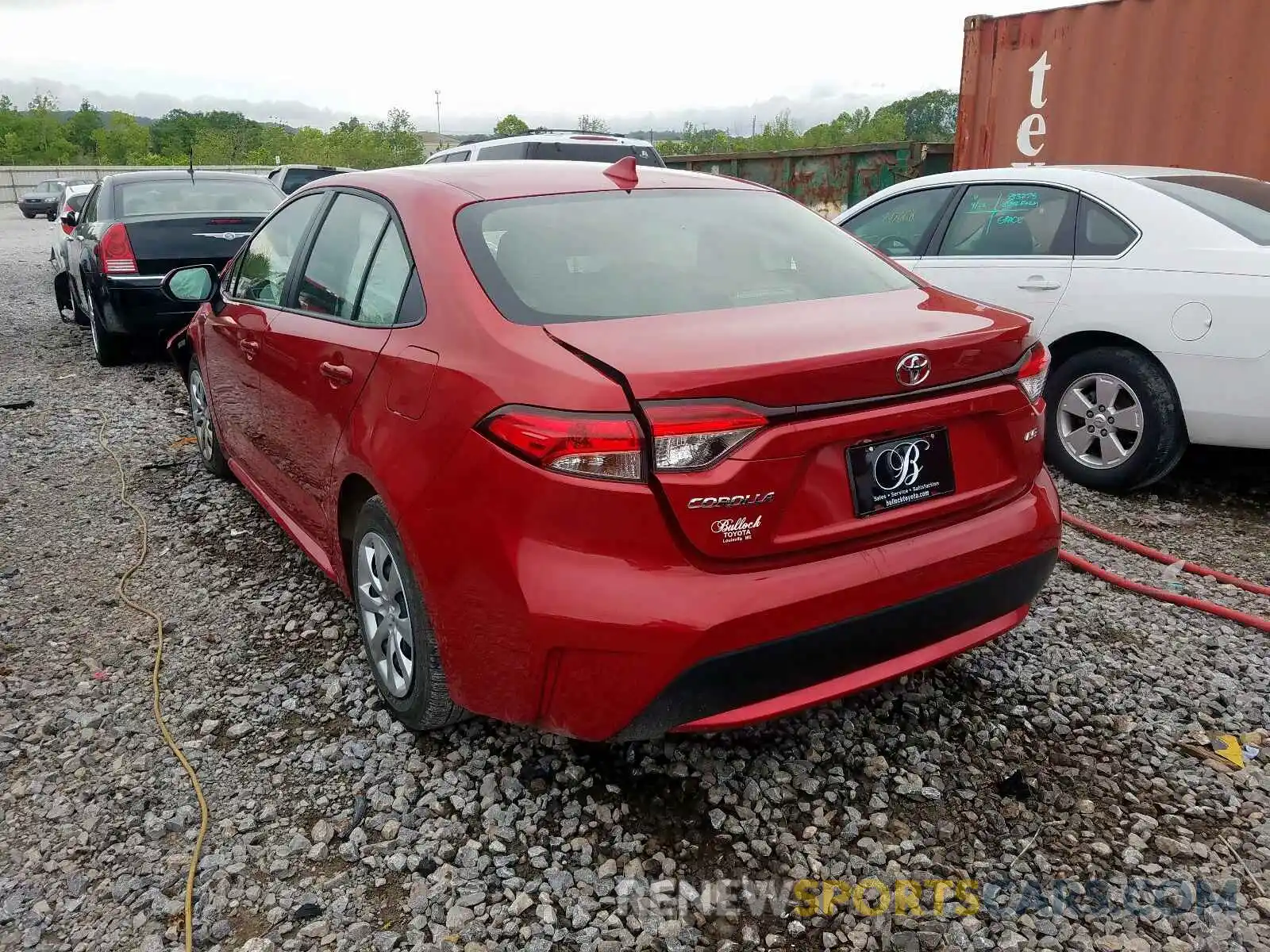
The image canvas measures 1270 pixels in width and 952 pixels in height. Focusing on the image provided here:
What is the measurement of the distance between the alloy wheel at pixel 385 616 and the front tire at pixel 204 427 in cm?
231

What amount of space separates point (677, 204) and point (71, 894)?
2.48 m

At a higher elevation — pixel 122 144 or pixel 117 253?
pixel 122 144

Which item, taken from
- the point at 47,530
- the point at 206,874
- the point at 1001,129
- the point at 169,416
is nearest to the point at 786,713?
the point at 206,874

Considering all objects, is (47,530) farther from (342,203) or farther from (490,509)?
(490,509)

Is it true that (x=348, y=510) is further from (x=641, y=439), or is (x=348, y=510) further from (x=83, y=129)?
(x=83, y=129)

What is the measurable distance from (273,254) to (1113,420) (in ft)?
13.0

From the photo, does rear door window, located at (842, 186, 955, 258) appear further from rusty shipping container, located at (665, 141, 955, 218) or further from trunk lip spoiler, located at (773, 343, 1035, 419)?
rusty shipping container, located at (665, 141, 955, 218)

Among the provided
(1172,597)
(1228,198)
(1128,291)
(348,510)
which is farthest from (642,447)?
(1228,198)

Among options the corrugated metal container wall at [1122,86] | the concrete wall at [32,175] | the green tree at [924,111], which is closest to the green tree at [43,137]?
the concrete wall at [32,175]

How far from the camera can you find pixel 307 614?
3.66 metres

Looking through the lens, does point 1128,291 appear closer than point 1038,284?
Yes

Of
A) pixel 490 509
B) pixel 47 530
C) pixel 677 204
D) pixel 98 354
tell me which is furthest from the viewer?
pixel 98 354

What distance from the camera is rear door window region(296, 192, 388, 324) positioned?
295 centimetres

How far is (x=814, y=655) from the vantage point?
2.17 metres
